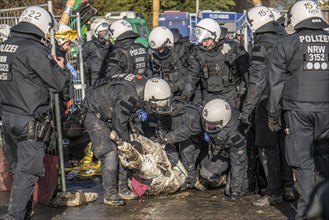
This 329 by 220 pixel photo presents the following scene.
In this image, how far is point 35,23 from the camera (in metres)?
6.89

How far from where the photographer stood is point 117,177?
330 inches

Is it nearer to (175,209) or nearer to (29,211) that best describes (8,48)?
(29,211)

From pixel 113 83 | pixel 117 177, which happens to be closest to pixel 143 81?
pixel 113 83

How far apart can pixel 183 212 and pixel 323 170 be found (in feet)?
5.89

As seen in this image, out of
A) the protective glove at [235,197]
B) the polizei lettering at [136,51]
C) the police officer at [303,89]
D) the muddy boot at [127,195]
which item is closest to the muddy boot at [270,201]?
the protective glove at [235,197]

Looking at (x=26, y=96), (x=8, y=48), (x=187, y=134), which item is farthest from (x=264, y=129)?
(x=8, y=48)

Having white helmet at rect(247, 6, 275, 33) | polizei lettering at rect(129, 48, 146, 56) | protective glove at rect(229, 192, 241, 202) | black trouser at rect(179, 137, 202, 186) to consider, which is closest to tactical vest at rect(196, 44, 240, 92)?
black trouser at rect(179, 137, 202, 186)

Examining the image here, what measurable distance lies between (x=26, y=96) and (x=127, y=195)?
2320mm

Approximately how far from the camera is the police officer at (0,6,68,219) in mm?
6664

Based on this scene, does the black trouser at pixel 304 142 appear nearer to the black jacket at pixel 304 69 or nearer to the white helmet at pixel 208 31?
the black jacket at pixel 304 69

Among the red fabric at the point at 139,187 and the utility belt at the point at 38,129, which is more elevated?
the utility belt at the point at 38,129

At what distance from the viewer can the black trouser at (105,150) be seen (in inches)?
313

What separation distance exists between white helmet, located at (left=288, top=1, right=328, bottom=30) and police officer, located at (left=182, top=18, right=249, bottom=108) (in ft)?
8.28

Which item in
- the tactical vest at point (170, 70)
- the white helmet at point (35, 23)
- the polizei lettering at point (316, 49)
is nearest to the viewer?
the polizei lettering at point (316, 49)
